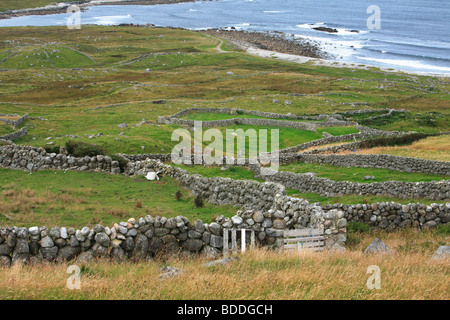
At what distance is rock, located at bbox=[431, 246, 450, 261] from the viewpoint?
504 inches

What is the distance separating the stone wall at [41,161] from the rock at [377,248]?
18294mm

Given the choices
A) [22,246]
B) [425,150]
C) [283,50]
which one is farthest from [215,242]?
[283,50]

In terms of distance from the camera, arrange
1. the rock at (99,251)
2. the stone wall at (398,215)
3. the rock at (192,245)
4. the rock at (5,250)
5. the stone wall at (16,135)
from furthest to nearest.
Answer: the stone wall at (16,135) → the stone wall at (398,215) → the rock at (192,245) → the rock at (99,251) → the rock at (5,250)

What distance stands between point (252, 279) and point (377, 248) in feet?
18.3

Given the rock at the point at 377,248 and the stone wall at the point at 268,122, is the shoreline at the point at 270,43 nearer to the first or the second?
the stone wall at the point at 268,122

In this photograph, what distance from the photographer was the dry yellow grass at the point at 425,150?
3372 centimetres

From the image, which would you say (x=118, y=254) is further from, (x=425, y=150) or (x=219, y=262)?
(x=425, y=150)

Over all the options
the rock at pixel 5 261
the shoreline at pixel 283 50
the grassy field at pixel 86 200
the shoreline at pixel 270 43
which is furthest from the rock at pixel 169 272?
the shoreline at pixel 270 43
